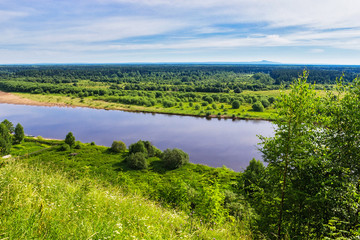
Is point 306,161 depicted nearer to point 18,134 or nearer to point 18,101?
point 18,134

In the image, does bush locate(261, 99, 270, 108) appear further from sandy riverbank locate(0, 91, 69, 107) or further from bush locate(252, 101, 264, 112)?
sandy riverbank locate(0, 91, 69, 107)

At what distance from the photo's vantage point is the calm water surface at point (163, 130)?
172 ft

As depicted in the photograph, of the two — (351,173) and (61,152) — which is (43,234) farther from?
(61,152)

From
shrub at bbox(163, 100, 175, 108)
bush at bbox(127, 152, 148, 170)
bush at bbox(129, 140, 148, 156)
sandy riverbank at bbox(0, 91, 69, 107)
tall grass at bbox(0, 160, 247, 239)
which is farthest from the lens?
sandy riverbank at bbox(0, 91, 69, 107)

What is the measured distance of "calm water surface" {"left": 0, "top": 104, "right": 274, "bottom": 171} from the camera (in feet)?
172

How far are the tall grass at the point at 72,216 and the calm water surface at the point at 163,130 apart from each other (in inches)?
1564

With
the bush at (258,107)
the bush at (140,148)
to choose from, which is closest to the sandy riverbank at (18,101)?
the bush at (140,148)

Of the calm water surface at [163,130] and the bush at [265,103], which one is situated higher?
the bush at [265,103]

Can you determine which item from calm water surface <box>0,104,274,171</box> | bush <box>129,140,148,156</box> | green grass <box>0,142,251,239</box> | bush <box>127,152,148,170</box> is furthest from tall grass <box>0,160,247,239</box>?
calm water surface <box>0,104,274,171</box>

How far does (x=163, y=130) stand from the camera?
7038 cm

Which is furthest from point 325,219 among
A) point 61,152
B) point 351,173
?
point 61,152

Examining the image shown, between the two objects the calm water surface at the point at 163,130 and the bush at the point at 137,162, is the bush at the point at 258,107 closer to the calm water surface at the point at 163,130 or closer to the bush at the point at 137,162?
the calm water surface at the point at 163,130

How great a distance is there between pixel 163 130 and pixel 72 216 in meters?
65.1

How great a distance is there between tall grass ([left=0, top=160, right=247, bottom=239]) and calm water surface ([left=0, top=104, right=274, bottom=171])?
3973 cm
